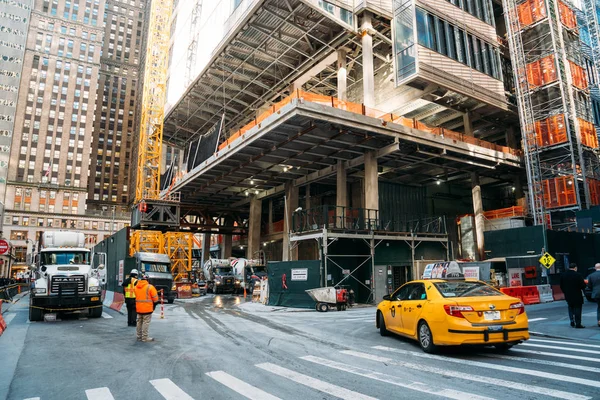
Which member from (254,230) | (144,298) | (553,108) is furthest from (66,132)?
(144,298)

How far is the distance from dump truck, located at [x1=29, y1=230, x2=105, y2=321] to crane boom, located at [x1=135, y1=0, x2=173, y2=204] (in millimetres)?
35936

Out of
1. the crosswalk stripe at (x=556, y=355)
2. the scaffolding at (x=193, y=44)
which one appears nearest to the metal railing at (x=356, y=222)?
the crosswalk stripe at (x=556, y=355)

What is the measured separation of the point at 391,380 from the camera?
6.12 m

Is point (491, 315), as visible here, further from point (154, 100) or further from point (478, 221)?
point (154, 100)

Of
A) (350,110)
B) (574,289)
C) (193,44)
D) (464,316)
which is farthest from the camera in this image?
(193,44)

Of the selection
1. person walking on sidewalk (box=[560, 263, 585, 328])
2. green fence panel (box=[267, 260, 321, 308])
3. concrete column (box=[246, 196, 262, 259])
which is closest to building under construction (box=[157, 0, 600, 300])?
concrete column (box=[246, 196, 262, 259])

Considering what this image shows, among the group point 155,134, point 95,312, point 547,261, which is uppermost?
point 155,134

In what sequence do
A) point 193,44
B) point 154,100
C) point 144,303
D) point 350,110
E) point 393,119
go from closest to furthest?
→ point 144,303 < point 350,110 < point 393,119 < point 193,44 < point 154,100

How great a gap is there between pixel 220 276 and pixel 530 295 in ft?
80.3

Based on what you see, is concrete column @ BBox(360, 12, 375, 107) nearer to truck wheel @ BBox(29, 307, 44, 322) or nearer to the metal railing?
the metal railing

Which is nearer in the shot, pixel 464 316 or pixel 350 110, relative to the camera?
pixel 464 316

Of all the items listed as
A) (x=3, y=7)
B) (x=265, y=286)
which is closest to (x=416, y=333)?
(x=265, y=286)

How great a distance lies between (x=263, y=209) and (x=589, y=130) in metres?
37.6

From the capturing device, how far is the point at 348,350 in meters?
8.73
